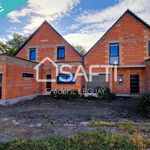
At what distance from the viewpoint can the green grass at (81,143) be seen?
18.8ft

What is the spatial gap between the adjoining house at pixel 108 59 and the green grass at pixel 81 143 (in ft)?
35.5

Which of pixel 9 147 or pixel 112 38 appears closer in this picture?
pixel 9 147

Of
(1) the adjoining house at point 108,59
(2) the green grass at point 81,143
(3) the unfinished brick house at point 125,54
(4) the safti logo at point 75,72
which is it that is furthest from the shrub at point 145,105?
(4) the safti logo at point 75,72

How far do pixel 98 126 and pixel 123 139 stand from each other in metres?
1.87

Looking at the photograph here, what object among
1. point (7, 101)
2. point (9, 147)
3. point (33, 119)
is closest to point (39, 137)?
point (9, 147)

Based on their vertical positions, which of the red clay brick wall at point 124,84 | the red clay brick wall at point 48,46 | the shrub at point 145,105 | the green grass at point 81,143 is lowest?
the green grass at point 81,143

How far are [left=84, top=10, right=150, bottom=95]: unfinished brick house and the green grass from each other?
41.7ft

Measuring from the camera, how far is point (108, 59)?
62.5 feet

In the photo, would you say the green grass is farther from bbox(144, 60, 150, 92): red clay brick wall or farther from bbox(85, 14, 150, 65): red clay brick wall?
bbox(85, 14, 150, 65): red clay brick wall

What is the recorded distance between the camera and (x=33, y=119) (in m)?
9.55

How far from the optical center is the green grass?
18.8 feet

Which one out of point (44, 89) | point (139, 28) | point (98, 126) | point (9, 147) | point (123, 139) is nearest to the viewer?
point (9, 147)

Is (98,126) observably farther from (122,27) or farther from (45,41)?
(45,41)

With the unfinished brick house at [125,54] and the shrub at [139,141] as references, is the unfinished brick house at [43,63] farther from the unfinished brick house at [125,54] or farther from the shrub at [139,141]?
the shrub at [139,141]
